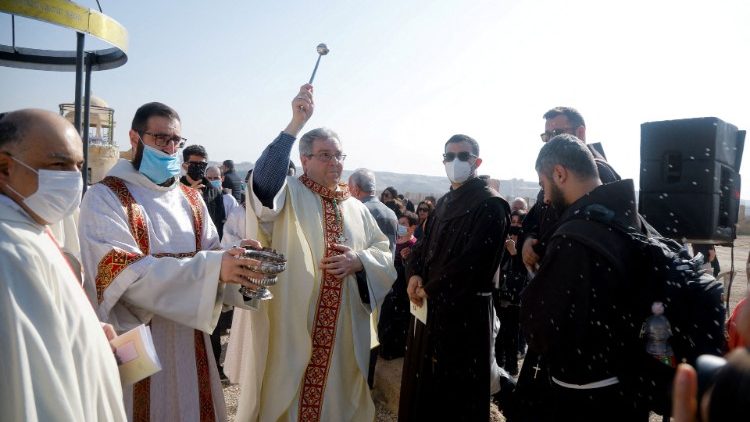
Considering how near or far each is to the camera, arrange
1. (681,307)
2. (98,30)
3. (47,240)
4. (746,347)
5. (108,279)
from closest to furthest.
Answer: (746,347)
(47,240)
(681,307)
(108,279)
(98,30)

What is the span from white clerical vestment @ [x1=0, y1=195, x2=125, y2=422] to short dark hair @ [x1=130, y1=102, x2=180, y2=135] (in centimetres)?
124

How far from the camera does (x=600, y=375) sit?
2.57 meters

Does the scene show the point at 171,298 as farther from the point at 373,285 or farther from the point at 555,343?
the point at 555,343

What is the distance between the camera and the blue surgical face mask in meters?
3.00

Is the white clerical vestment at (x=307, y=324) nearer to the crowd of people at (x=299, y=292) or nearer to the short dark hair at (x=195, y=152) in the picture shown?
the crowd of people at (x=299, y=292)

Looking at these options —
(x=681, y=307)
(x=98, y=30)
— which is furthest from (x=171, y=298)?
(x=98, y=30)

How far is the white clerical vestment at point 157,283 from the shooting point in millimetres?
2744

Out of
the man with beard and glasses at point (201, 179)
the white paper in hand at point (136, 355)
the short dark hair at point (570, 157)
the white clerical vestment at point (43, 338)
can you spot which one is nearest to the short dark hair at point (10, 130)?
the white clerical vestment at point (43, 338)

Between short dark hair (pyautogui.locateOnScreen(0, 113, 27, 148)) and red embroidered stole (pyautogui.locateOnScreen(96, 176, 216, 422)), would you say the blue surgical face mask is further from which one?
short dark hair (pyautogui.locateOnScreen(0, 113, 27, 148))

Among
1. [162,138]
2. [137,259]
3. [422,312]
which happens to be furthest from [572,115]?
[137,259]

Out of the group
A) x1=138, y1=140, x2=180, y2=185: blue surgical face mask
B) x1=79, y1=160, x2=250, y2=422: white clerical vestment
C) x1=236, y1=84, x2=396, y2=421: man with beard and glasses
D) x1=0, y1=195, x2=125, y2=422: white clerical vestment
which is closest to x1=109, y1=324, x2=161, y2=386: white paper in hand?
x1=0, y1=195, x2=125, y2=422: white clerical vestment

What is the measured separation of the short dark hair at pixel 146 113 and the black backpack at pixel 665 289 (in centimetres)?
224

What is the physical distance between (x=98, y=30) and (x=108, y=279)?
4057mm

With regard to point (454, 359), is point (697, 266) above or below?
above
